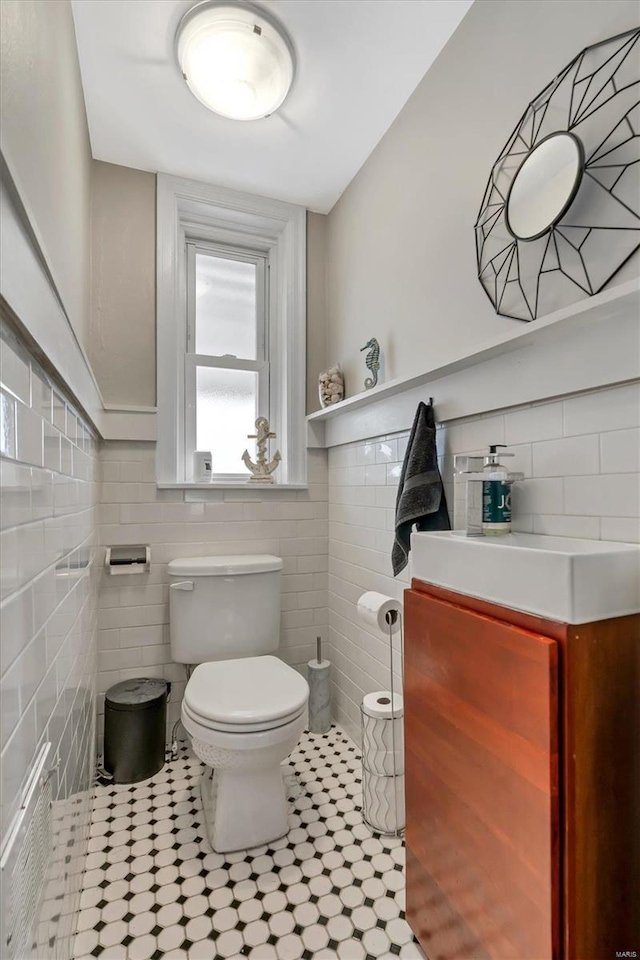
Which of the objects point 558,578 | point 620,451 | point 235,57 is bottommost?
point 558,578

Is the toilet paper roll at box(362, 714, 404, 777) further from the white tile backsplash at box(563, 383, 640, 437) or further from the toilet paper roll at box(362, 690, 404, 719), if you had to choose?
the white tile backsplash at box(563, 383, 640, 437)

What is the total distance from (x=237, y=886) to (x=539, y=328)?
5.39 feet

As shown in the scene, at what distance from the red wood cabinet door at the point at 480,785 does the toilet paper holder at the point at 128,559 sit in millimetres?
1241

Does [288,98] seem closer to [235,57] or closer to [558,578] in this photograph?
[235,57]

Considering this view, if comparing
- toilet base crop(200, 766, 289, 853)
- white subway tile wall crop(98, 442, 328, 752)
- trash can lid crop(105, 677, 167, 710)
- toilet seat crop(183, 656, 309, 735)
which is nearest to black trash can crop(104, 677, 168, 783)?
trash can lid crop(105, 677, 167, 710)

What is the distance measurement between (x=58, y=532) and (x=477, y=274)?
3.99 feet

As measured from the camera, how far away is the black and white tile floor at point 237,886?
1.11m

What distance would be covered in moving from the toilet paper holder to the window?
0.40 m

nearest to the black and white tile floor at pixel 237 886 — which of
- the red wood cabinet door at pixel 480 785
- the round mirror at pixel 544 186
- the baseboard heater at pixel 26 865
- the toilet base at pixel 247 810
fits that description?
the toilet base at pixel 247 810

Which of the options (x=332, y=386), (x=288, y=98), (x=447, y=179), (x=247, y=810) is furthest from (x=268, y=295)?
(x=247, y=810)

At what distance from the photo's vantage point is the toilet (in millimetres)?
1337

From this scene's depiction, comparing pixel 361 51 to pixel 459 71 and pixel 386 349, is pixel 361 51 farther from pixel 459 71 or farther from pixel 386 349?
pixel 386 349

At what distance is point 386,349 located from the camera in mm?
1739

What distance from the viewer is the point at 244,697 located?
142 centimetres
